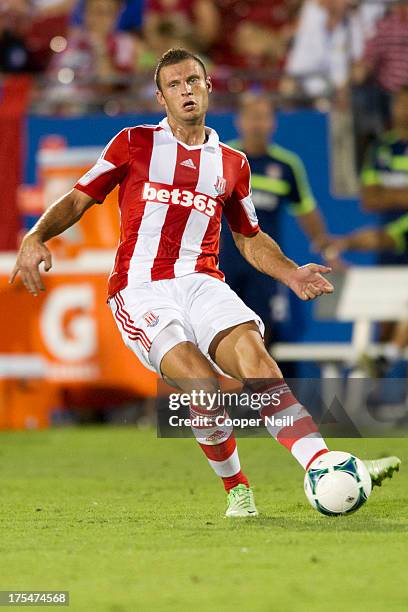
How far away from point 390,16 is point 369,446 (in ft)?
15.7

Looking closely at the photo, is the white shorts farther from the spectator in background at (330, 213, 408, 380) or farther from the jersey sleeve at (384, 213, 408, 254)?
the jersey sleeve at (384, 213, 408, 254)

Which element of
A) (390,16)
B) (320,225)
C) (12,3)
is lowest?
(320,225)

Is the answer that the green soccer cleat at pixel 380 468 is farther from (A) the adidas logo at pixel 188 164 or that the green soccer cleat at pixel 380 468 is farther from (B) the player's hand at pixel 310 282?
(A) the adidas logo at pixel 188 164

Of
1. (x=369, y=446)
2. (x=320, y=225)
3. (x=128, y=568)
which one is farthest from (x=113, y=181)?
(x=320, y=225)

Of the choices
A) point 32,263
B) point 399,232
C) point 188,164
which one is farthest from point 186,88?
point 399,232

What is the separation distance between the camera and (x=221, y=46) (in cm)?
1386

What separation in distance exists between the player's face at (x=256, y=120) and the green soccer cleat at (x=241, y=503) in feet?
19.4

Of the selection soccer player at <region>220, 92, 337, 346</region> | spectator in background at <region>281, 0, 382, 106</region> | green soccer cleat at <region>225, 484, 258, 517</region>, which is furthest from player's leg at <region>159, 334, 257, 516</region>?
spectator in background at <region>281, 0, 382, 106</region>

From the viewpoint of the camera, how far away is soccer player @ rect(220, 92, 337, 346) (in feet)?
38.9

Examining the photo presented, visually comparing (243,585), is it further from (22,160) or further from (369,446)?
(22,160)

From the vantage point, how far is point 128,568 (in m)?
4.82

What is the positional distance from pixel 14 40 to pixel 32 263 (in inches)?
317

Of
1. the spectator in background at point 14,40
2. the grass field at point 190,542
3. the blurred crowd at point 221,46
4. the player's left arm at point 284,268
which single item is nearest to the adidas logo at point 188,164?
the player's left arm at point 284,268

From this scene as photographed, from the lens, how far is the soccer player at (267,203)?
11.8 metres
